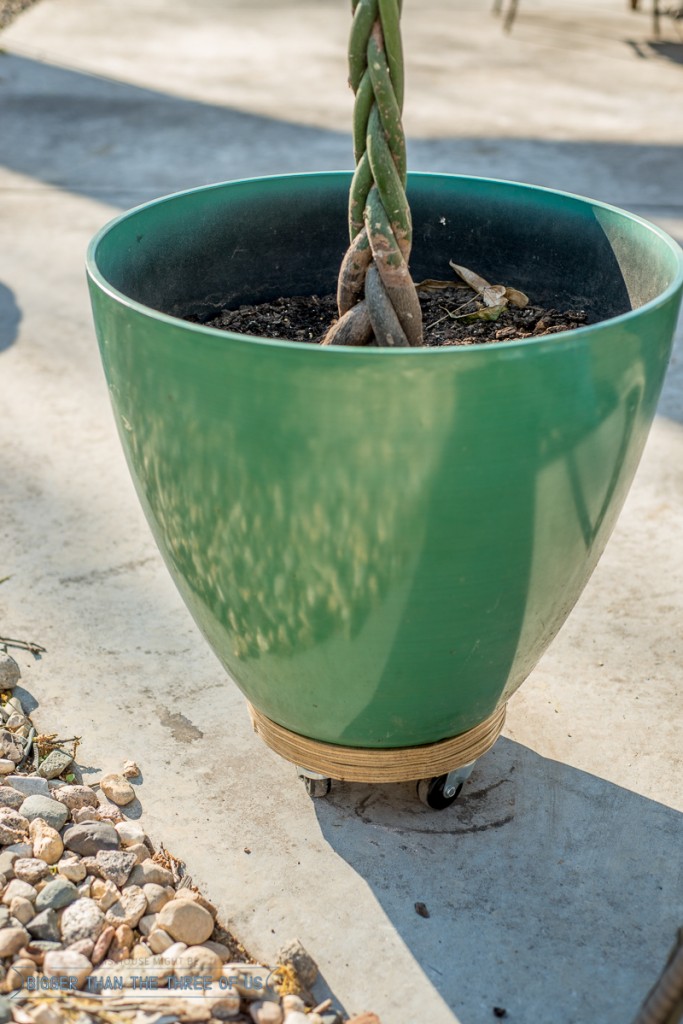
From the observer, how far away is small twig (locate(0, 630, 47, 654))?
160 centimetres

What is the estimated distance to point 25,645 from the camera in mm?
1606

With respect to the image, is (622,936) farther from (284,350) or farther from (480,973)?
(284,350)

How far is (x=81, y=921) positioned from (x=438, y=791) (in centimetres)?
42

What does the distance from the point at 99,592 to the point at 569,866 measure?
826 mm

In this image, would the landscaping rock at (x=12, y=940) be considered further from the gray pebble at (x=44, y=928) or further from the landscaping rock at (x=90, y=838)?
the landscaping rock at (x=90, y=838)

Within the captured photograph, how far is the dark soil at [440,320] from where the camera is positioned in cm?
130

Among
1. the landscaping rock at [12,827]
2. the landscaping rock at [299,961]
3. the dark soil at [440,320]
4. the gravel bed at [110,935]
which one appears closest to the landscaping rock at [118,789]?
the gravel bed at [110,935]

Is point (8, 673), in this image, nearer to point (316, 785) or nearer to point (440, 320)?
point (316, 785)

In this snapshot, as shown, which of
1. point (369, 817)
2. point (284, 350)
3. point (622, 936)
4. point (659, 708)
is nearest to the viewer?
point (284, 350)

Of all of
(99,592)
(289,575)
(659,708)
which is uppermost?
(289,575)

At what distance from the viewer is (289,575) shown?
1.07 meters

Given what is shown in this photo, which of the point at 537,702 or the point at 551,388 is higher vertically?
the point at 551,388

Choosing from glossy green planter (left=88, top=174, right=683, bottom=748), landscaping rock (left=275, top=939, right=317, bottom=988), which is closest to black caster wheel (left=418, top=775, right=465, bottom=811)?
glossy green planter (left=88, top=174, right=683, bottom=748)

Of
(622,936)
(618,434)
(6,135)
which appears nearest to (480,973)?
(622,936)
